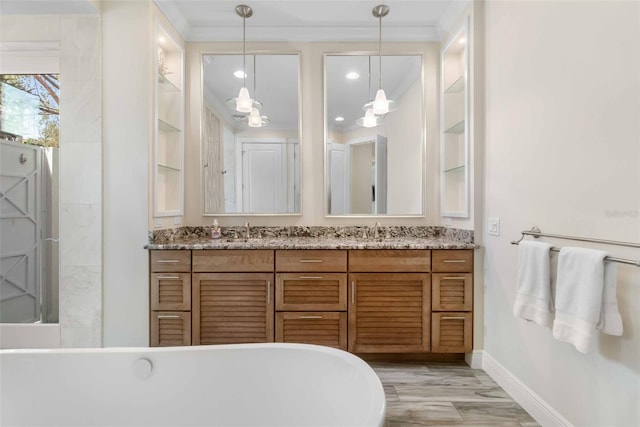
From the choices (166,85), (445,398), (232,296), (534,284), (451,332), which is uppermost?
(166,85)

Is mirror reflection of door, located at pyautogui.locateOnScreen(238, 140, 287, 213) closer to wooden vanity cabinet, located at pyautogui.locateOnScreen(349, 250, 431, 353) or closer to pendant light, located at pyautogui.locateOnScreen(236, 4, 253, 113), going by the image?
pendant light, located at pyautogui.locateOnScreen(236, 4, 253, 113)

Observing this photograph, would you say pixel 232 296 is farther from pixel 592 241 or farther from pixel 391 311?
pixel 592 241

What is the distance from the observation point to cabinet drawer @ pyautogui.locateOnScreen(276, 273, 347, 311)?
2115 millimetres

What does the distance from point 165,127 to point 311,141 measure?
1.22 metres

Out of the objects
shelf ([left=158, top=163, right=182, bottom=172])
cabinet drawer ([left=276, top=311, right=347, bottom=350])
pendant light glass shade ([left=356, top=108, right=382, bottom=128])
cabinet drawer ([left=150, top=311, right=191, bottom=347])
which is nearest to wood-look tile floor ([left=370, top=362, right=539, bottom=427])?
cabinet drawer ([left=276, top=311, right=347, bottom=350])

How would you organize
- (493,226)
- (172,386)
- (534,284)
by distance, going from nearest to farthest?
(172,386), (534,284), (493,226)

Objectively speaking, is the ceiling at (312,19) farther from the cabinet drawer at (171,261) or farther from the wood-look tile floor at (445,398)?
the wood-look tile floor at (445,398)

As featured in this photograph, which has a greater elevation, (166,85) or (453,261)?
(166,85)

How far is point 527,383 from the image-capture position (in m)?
1.72

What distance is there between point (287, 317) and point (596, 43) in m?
2.21

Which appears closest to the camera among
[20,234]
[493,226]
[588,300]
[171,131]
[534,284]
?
[588,300]

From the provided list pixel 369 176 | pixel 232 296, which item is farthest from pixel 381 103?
pixel 232 296

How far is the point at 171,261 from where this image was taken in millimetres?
2123

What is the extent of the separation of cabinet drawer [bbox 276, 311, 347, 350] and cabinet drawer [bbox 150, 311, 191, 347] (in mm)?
673
